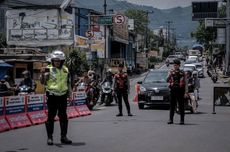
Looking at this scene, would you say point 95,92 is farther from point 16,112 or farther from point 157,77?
point 16,112

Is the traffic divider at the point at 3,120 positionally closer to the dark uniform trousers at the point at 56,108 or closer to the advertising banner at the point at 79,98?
the dark uniform trousers at the point at 56,108

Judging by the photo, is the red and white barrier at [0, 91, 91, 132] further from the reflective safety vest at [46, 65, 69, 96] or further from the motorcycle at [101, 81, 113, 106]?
the motorcycle at [101, 81, 113, 106]

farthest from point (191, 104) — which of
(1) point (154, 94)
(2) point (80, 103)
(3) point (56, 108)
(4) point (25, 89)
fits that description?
(3) point (56, 108)

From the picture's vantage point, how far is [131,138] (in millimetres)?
12125

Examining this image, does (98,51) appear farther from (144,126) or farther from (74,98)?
(144,126)

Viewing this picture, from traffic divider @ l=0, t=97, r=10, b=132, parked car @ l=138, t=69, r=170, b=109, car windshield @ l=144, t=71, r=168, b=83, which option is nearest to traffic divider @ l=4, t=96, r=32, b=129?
traffic divider @ l=0, t=97, r=10, b=132

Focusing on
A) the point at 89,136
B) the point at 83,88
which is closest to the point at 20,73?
the point at 83,88

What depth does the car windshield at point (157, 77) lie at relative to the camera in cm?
2312

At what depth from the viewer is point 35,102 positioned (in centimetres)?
1661

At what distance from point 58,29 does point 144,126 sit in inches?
1408

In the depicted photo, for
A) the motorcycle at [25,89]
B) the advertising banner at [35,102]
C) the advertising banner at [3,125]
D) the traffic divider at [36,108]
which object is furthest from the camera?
the motorcycle at [25,89]

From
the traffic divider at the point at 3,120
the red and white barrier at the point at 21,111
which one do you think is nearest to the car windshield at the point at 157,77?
the red and white barrier at the point at 21,111

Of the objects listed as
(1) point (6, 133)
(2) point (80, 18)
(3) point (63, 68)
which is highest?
(2) point (80, 18)

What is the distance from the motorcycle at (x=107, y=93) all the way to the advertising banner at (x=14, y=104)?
9.80 metres
